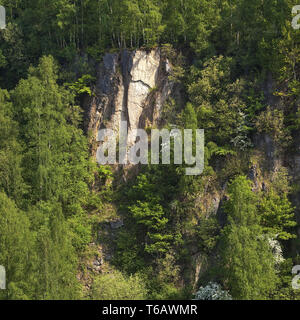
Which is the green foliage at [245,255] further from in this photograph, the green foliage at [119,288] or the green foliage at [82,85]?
the green foliage at [82,85]

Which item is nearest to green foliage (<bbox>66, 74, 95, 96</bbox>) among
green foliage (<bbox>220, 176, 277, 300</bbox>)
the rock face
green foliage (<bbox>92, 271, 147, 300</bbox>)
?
the rock face

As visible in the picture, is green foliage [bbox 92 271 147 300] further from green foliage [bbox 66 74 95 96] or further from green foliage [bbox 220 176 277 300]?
green foliage [bbox 66 74 95 96]

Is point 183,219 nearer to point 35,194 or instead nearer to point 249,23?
point 35,194

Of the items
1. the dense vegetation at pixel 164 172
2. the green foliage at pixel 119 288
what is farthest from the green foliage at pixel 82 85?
the green foliage at pixel 119 288

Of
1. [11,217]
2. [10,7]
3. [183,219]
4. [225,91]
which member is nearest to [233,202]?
[183,219]

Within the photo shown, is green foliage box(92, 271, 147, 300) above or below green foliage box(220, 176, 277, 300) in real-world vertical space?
below
